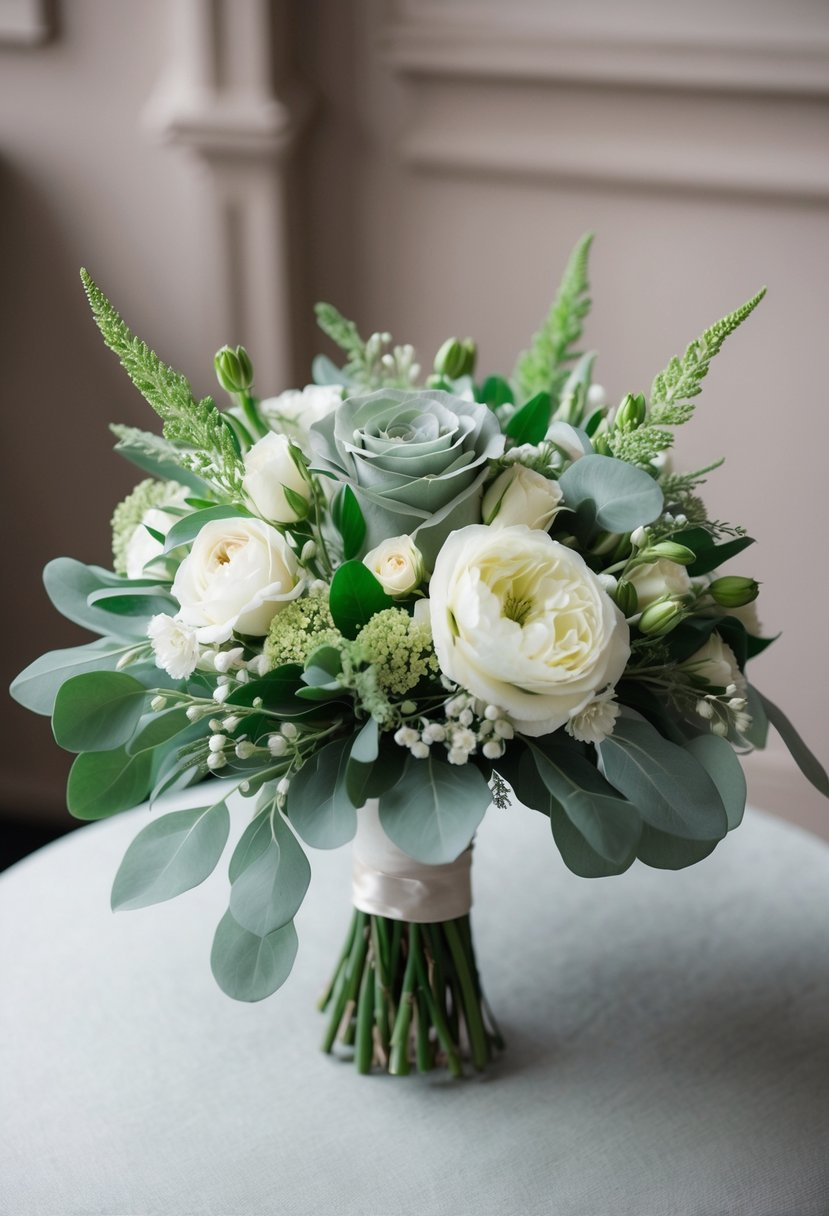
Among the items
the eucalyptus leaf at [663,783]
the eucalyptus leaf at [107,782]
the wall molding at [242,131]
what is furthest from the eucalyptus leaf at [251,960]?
the wall molding at [242,131]

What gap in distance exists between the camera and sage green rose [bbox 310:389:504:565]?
663 mm

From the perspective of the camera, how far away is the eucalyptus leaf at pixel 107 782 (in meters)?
0.73

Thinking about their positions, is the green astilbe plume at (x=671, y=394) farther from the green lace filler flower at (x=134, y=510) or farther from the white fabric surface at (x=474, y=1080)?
the white fabric surface at (x=474, y=1080)

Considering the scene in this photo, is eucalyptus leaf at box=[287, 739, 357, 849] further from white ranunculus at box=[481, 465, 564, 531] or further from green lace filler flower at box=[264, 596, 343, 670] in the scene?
white ranunculus at box=[481, 465, 564, 531]

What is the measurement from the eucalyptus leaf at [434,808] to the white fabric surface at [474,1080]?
0.28 meters

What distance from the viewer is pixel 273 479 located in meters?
0.70

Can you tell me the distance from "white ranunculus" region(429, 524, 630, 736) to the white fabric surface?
34 centimetres

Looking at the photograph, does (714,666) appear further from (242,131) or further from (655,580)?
(242,131)

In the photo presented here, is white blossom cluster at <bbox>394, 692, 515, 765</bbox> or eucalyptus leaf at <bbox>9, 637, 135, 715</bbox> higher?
white blossom cluster at <bbox>394, 692, 515, 765</bbox>

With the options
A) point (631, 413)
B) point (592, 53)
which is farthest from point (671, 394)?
point (592, 53)

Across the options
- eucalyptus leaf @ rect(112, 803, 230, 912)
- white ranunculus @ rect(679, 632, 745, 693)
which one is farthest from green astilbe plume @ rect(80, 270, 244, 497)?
white ranunculus @ rect(679, 632, 745, 693)

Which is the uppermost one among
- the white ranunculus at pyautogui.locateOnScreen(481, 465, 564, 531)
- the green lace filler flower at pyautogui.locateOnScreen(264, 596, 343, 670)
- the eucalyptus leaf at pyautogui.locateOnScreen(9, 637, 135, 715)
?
the white ranunculus at pyautogui.locateOnScreen(481, 465, 564, 531)

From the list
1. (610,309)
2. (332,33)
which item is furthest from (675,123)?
(332,33)

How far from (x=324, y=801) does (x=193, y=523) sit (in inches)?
7.6
